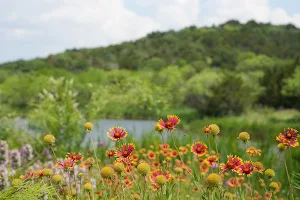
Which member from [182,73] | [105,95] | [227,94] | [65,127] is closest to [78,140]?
[65,127]

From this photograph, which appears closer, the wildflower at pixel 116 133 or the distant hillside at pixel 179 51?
the wildflower at pixel 116 133

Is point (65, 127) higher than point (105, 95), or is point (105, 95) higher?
point (105, 95)

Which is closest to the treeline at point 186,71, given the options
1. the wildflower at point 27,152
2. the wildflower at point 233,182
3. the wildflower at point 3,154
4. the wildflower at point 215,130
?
the wildflower at point 27,152

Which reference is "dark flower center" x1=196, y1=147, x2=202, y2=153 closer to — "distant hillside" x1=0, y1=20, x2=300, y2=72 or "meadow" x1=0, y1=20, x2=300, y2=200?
"meadow" x1=0, y1=20, x2=300, y2=200

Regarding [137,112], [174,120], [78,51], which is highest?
[78,51]

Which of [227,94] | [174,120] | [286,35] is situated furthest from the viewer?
[286,35]

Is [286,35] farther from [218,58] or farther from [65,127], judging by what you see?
[65,127]

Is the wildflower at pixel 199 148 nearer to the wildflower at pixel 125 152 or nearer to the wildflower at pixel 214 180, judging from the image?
the wildflower at pixel 125 152

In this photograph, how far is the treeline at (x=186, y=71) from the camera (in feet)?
79.9

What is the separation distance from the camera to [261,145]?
603 cm

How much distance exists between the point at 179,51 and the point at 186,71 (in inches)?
924

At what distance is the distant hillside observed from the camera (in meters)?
64.7

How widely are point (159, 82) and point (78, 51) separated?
119ft

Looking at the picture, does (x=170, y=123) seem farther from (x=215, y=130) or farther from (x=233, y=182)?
(x=233, y=182)
